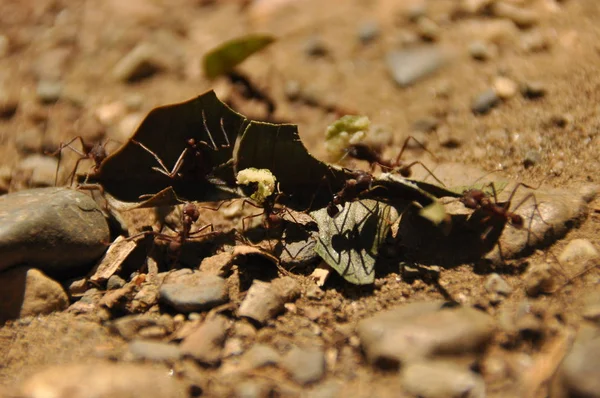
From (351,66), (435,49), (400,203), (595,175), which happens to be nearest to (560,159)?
(595,175)

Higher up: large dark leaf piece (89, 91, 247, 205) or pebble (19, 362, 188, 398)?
large dark leaf piece (89, 91, 247, 205)

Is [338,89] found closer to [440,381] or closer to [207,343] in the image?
[207,343]

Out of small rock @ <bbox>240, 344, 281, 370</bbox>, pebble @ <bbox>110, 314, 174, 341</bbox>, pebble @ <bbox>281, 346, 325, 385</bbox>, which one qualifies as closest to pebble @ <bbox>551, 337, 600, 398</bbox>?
pebble @ <bbox>281, 346, 325, 385</bbox>

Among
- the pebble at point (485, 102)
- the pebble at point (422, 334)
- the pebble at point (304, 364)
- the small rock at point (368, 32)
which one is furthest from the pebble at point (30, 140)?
the pebble at point (485, 102)

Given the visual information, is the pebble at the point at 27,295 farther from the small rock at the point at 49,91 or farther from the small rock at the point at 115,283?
the small rock at the point at 49,91

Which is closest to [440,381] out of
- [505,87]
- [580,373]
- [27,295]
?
[580,373]

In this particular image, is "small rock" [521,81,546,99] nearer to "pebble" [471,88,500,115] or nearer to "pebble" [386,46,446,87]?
"pebble" [471,88,500,115]
